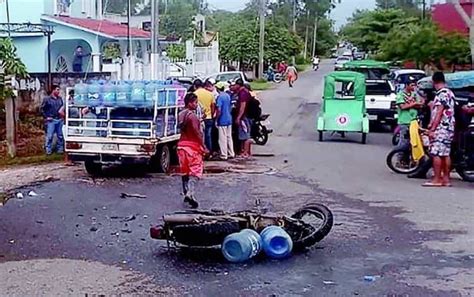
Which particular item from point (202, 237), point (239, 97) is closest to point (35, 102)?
point (239, 97)

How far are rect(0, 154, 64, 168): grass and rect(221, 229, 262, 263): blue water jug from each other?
10090mm

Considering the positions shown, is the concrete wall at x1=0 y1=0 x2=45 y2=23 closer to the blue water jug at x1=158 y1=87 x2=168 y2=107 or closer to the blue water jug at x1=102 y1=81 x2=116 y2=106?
the blue water jug at x1=102 y1=81 x2=116 y2=106

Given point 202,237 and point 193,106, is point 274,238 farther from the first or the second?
point 193,106

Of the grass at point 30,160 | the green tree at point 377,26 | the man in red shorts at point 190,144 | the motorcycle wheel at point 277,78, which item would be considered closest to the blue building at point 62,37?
the grass at point 30,160

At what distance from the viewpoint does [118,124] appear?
612 inches

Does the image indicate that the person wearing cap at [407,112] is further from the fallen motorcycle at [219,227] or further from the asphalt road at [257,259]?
the fallen motorcycle at [219,227]

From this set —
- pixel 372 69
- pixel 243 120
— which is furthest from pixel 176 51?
pixel 243 120

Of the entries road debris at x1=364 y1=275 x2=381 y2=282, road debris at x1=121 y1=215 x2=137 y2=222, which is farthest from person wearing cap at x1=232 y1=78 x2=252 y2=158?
road debris at x1=364 y1=275 x2=381 y2=282

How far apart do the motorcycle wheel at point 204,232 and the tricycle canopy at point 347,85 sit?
47.8 feet

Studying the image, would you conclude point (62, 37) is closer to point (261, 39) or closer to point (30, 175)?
point (30, 175)

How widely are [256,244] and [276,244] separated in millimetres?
232

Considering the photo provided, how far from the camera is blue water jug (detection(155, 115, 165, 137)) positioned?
15660 mm

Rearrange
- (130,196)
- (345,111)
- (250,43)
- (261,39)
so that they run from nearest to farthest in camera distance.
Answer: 1. (130,196)
2. (345,111)
3. (261,39)
4. (250,43)

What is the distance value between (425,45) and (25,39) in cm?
1773
